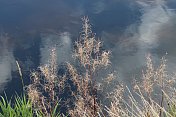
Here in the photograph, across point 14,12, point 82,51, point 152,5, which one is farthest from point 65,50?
point 82,51

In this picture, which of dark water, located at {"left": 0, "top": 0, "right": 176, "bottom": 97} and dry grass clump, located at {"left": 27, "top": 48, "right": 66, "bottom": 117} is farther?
dark water, located at {"left": 0, "top": 0, "right": 176, "bottom": 97}

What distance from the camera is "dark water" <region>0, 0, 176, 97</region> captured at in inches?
728

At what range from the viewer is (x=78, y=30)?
2192 cm

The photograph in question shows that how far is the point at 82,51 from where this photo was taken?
698cm

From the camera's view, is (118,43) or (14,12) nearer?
(118,43)

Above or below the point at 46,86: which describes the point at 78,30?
below

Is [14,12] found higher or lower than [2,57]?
higher

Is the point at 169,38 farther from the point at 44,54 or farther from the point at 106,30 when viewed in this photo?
the point at 44,54

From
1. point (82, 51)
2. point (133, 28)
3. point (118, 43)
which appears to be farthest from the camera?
point (133, 28)

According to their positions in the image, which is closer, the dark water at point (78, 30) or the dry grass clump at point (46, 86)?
the dry grass clump at point (46, 86)

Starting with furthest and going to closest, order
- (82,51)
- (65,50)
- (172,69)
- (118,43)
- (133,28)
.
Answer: (133,28), (118,43), (65,50), (172,69), (82,51)

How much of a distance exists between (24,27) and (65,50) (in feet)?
15.4

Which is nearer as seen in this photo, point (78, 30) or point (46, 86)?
point (46, 86)

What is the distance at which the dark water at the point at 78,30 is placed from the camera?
1848 centimetres
